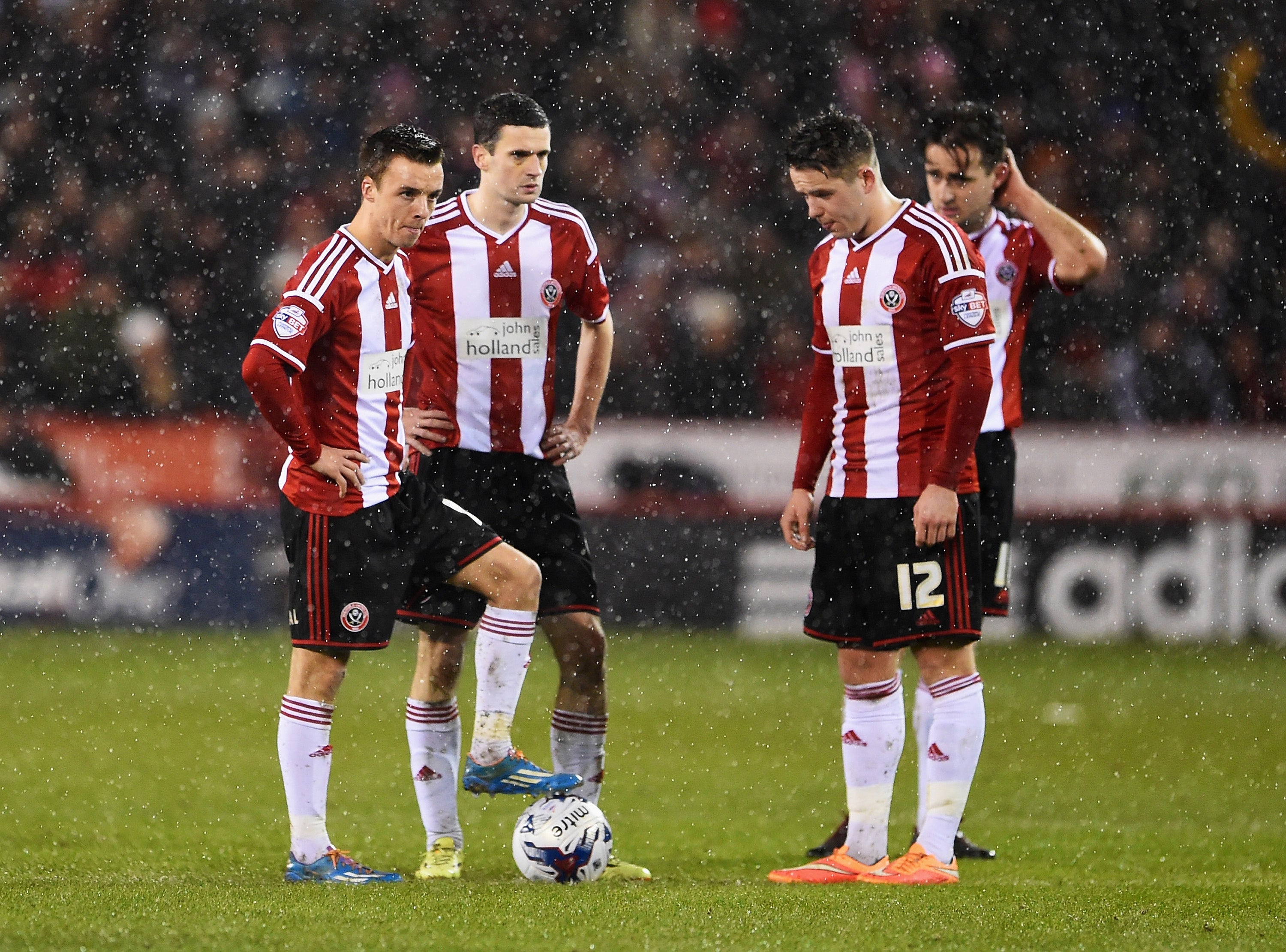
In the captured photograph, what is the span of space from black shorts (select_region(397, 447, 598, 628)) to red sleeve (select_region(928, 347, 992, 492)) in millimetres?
1047

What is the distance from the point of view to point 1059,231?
535 cm

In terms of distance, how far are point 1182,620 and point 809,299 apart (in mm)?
3344

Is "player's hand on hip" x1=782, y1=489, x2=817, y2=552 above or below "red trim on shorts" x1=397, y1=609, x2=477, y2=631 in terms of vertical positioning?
above

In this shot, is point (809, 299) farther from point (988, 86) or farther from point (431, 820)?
point (431, 820)

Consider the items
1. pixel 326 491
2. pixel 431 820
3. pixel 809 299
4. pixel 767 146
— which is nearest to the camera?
pixel 326 491

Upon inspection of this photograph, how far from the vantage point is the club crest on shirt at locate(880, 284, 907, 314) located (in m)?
4.69

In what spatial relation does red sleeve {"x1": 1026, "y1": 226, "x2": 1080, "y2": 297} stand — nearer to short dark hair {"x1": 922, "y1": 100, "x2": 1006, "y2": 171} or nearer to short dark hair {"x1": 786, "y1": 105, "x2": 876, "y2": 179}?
short dark hair {"x1": 922, "y1": 100, "x2": 1006, "y2": 171}

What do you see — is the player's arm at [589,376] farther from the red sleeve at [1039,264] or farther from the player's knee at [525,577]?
the red sleeve at [1039,264]

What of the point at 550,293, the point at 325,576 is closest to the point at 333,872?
the point at 325,576

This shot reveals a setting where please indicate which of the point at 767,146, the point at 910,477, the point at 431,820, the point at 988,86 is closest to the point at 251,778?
the point at 431,820

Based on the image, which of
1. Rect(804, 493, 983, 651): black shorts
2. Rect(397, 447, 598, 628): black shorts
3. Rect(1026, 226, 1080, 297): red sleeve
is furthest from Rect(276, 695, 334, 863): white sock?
Rect(1026, 226, 1080, 297): red sleeve

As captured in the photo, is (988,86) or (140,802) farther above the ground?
(988,86)

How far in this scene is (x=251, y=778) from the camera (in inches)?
258

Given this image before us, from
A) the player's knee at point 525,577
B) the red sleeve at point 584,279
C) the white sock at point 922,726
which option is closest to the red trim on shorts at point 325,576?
the player's knee at point 525,577
